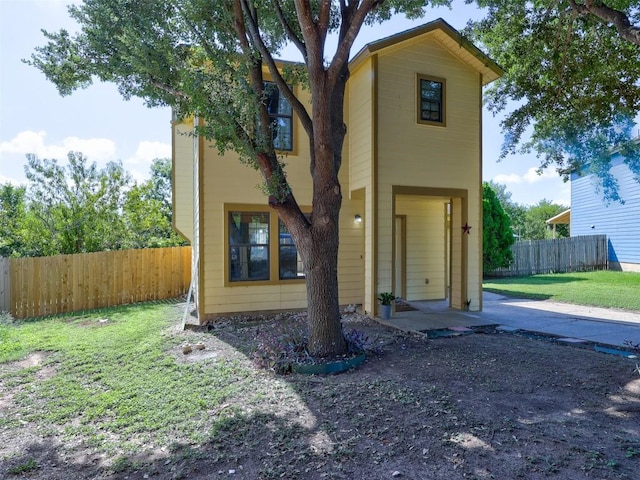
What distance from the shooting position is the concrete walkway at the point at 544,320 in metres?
6.40

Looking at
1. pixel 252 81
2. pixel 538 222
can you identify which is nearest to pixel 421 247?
pixel 252 81

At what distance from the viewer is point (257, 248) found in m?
8.35

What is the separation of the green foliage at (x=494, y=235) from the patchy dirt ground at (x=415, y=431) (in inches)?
443

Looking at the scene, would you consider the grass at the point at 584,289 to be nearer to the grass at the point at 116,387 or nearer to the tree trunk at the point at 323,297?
the tree trunk at the point at 323,297

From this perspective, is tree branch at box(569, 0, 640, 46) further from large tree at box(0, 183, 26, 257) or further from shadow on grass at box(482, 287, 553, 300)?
large tree at box(0, 183, 26, 257)

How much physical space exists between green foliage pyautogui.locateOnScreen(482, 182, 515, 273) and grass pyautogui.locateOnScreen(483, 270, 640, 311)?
893mm

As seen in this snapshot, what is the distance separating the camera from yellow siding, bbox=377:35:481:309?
7.92 metres

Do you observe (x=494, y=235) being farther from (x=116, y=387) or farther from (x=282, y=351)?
(x=116, y=387)

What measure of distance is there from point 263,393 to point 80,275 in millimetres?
8713

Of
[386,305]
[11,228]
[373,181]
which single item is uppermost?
[373,181]

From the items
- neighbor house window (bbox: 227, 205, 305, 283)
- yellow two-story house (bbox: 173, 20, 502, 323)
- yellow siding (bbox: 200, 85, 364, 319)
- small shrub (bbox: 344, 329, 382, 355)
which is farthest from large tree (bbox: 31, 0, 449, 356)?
neighbor house window (bbox: 227, 205, 305, 283)

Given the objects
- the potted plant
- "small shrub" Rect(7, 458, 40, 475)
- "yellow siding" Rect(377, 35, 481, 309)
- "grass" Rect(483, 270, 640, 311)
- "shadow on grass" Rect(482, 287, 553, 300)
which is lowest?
"small shrub" Rect(7, 458, 40, 475)

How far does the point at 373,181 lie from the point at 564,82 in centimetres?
457

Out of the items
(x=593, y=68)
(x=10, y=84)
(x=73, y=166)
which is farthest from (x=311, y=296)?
(x=73, y=166)
